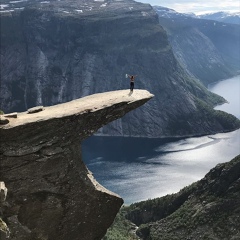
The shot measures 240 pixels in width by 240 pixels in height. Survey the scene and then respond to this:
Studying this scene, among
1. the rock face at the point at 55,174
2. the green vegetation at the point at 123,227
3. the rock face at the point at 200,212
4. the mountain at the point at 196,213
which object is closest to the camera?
the rock face at the point at 55,174

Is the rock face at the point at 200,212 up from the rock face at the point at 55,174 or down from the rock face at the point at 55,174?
down

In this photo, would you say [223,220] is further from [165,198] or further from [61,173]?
[61,173]

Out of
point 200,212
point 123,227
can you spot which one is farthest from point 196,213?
point 123,227

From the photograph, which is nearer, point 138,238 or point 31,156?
point 31,156

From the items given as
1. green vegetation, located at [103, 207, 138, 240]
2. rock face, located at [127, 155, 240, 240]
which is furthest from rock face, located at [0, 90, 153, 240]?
green vegetation, located at [103, 207, 138, 240]

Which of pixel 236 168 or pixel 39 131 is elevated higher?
pixel 39 131

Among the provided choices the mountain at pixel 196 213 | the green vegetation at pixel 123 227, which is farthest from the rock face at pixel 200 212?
the green vegetation at pixel 123 227

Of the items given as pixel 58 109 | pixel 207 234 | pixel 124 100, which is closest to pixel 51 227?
pixel 58 109

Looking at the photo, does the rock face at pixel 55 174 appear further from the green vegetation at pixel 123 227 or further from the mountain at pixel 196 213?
the green vegetation at pixel 123 227

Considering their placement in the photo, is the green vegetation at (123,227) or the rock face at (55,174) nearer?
the rock face at (55,174)
